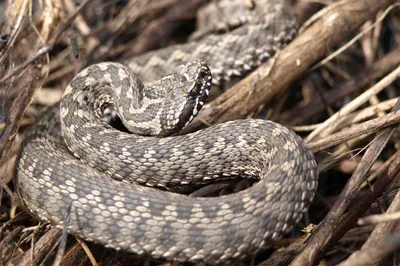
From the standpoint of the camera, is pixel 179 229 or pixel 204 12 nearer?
pixel 179 229

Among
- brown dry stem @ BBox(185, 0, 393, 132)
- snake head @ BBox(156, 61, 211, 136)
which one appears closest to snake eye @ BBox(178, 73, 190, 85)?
snake head @ BBox(156, 61, 211, 136)

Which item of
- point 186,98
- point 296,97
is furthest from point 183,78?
point 296,97

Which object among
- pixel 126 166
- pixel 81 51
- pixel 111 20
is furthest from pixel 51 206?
pixel 111 20

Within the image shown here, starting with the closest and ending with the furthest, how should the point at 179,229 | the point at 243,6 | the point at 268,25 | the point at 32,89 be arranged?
1. the point at 179,229
2. the point at 32,89
3. the point at 268,25
4. the point at 243,6

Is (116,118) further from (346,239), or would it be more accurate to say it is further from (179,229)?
(346,239)

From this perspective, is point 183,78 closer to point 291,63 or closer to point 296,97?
point 291,63

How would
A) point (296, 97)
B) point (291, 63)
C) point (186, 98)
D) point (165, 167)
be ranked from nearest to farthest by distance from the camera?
point (165, 167), point (186, 98), point (291, 63), point (296, 97)

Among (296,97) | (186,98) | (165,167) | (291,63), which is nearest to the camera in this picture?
(165,167)

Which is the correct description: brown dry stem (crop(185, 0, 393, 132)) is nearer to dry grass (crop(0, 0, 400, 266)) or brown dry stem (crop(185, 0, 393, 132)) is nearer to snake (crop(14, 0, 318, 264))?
dry grass (crop(0, 0, 400, 266))
